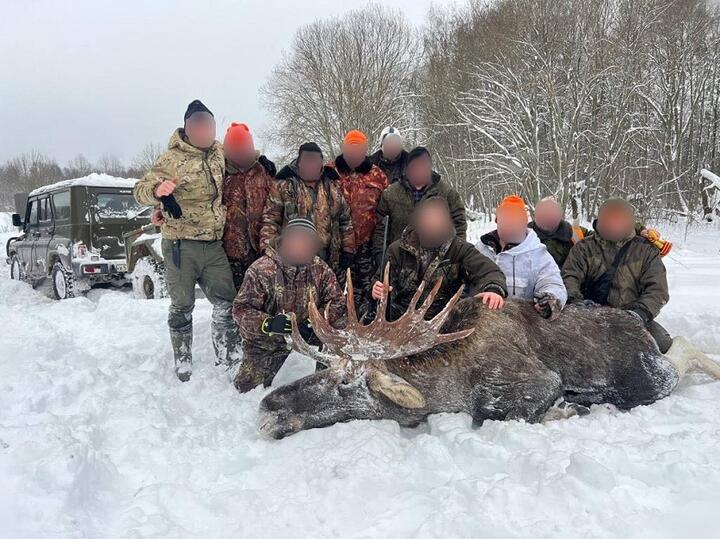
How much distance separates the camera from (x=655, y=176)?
18688 millimetres

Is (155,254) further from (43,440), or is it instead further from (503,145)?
(503,145)

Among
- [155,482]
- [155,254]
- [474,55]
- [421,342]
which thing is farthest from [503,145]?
[155,482]

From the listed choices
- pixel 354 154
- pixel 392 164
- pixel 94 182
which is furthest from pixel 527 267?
pixel 94 182

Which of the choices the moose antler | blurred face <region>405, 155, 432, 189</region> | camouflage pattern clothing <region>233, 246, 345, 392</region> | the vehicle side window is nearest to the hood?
blurred face <region>405, 155, 432, 189</region>

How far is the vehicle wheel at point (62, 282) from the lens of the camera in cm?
941

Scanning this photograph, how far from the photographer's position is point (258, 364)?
4125 millimetres

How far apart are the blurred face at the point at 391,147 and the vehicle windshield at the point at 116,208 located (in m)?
6.85

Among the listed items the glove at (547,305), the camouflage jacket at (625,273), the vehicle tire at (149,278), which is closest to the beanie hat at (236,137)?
the glove at (547,305)

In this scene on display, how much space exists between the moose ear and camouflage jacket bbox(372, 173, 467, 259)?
166 centimetres

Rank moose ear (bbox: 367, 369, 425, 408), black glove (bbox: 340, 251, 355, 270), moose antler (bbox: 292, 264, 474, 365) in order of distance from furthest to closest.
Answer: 1. black glove (bbox: 340, 251, 355, 270)
2. moose antler (bbox: 292, 264, 474, 365)
3. moose ear (bbox: 367, 369, 425, 408)

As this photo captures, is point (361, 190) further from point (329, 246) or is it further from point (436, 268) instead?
point (436, 268)

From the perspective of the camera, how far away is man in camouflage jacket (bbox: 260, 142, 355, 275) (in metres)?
4.41

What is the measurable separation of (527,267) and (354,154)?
1909 mm

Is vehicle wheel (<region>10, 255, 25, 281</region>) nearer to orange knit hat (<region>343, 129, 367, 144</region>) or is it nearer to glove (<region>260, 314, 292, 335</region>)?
orange knit hat (<region>343, 129, 367, 144</region>)
